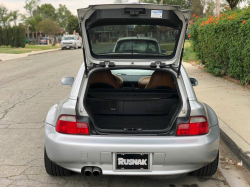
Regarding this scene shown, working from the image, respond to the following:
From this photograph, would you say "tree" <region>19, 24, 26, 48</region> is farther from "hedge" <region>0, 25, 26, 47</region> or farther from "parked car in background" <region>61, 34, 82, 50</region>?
"parked car in background" <region>61, 34, 82, 50</region>

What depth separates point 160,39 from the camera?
3857mm

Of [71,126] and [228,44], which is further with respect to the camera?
[228,44]

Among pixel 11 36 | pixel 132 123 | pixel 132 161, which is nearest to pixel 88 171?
pixel 132 161

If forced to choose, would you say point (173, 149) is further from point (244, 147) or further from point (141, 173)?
point (244, 147)

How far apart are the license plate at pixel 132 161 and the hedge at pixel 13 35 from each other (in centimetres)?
3579

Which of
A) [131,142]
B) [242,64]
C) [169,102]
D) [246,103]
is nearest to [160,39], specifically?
[169,102]

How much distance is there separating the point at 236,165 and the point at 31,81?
30.2 ft

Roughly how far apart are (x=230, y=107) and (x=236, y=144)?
7.94 ft

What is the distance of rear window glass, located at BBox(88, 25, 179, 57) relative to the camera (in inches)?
147

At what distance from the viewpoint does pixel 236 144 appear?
15.0ft

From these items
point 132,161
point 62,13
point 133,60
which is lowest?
point 132,161

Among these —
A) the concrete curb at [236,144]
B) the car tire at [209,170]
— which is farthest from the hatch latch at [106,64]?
the concrete curb at [236,144]

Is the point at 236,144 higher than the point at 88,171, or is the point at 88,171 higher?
the point at 88,171

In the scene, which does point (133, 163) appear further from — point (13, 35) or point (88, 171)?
point (13, 35)
